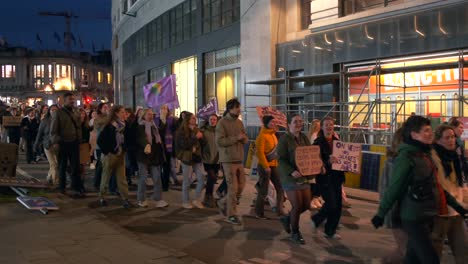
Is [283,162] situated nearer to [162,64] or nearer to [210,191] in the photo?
[210,191]

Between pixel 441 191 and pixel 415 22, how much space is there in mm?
12279

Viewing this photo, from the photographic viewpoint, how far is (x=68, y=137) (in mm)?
10930

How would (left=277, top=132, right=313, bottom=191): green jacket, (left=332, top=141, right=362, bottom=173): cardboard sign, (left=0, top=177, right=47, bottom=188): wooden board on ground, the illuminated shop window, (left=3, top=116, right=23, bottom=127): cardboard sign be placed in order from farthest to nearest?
the illuminated shop window < (left=3, top=116, right=23, bottom=127): cardboard sign < (left=0, top=177, right=47, bottom=188): wooden board on ground < (left=332, top=141, right=362, bottom=173): cardboard sign < (left=277, top=132, right=313, bottom=191): green jacket

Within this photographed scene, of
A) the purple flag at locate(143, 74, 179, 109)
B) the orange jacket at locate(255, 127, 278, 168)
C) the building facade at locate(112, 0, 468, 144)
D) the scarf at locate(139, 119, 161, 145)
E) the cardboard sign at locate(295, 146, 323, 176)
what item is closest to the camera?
the cardboard sign at locate(295, 146, 323, 176)

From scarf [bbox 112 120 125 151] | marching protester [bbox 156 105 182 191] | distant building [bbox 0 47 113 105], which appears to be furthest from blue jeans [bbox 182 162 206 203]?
distant building [bbox 0 47 113 105]

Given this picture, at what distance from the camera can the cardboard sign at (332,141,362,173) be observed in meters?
8.10

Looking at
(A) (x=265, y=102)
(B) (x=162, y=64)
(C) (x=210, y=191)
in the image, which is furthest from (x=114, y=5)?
(C) (x=210, y=191)

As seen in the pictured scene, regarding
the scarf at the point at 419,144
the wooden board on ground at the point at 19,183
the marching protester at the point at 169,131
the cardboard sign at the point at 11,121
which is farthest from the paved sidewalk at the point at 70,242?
the cardboard sign at the point at 11,121

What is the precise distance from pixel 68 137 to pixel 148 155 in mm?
2019

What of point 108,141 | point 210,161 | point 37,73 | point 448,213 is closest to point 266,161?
point 210,161

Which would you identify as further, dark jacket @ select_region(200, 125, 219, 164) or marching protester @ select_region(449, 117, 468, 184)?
dark jacket @ select_region(200, 125, 219, 164)

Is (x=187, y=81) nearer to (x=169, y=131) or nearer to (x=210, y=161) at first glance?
(x=169, y=131)

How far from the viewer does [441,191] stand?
4.89 meters

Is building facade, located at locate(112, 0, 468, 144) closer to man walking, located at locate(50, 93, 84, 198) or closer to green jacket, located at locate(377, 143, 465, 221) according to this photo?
green jacket, located at locate(377, 143, 465, 221)
